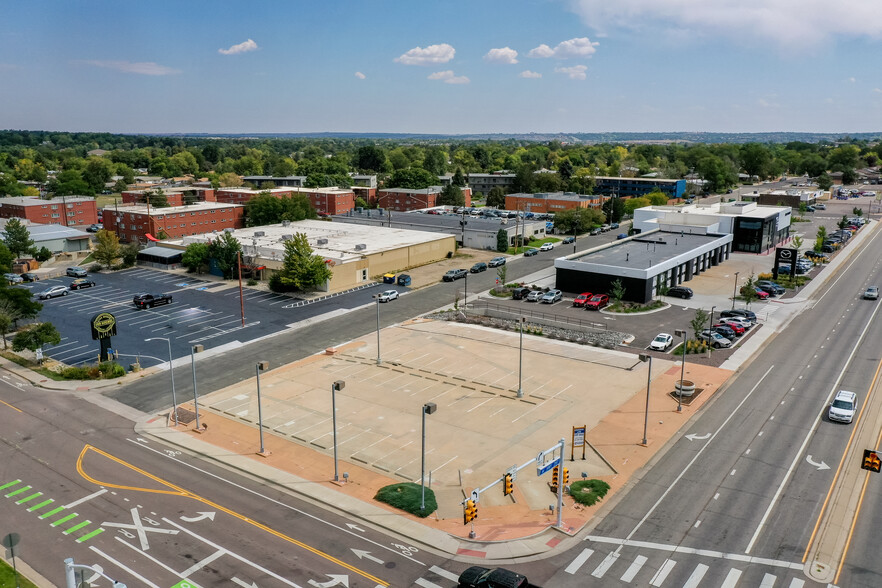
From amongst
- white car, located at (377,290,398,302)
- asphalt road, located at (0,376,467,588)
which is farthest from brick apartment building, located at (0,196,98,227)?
asphalt road, located at (0,376,467,588)

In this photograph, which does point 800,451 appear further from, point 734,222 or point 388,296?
point 734,222

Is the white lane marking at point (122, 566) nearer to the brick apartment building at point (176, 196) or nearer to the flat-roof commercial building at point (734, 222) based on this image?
the flat-roof commercial building at point (734, 222)

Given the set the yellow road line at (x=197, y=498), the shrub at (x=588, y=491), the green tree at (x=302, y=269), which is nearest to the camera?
the yellow road line at (x=197, y=498)

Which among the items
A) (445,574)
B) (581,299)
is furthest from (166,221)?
(445,574)

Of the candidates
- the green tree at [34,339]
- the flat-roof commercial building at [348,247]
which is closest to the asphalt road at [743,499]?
the green tree at [34,339]

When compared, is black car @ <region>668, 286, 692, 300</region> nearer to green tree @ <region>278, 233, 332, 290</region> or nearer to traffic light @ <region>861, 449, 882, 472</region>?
green tree @ <region>278, 233, 332, 290</region>

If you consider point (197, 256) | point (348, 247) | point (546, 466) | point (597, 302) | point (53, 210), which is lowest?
point (597, 302)

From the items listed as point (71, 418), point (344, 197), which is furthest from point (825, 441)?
point (344, 197)
